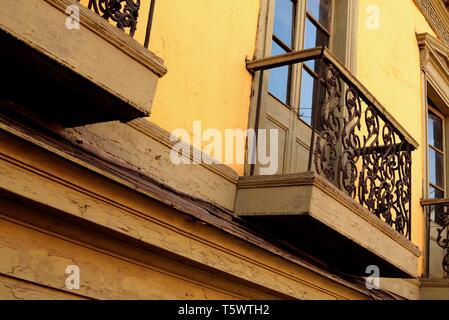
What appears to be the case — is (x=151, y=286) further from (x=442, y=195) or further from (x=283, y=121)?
(x=442, y=195)

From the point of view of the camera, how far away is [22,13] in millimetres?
3404

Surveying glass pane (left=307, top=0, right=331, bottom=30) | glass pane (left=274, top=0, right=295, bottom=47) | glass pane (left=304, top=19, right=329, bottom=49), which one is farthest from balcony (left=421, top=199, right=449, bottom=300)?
glass pane (left=274, top=0, right=295, bottom=47)

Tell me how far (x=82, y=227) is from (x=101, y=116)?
63 cm

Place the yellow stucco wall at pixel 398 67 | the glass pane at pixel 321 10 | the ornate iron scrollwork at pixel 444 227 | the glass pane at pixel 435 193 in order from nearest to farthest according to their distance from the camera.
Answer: the glass pane at pixel 321 10 < the yellow stucco wall at pixel 398 67 < the ornate iron scrollwork at pixel 444 227 < the glass pane at pixel 435 193

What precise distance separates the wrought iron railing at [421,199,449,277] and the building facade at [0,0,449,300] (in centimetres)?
8

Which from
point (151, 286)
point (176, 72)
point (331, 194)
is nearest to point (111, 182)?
point (151, 286)

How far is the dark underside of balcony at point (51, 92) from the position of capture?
3.51 meters

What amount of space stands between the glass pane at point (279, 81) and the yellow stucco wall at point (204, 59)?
0.54 meters

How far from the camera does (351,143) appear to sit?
6031 millimetres

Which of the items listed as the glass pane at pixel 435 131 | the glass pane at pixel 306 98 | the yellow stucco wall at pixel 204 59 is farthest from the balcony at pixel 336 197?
the glass pane at pixel 435 131

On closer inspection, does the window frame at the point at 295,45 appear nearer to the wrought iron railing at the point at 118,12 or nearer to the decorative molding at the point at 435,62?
the wrought iron railing at the point at 118,12

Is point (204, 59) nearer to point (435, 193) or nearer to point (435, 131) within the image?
point (435, 193)

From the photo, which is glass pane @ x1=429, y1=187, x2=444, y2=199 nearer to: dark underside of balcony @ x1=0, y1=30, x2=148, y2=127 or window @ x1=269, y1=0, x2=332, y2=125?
window @ x1=269, y1=0, x2=332, y2=125

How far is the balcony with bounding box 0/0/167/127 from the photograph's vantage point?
136 inches
